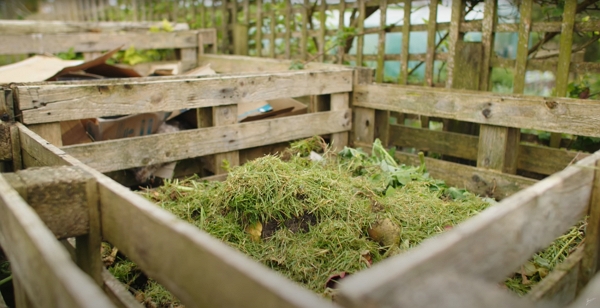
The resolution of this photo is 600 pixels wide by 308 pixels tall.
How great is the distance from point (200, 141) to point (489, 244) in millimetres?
2716

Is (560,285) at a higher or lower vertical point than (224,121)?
lower

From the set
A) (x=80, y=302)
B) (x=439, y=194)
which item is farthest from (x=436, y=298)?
(x=439, y=194)

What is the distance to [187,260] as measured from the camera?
4.30 feet

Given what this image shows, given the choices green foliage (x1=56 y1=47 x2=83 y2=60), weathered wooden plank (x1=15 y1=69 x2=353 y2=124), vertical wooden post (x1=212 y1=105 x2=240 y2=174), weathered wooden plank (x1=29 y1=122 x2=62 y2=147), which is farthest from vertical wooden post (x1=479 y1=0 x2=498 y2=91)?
green foliage (x1=56 y1=47 x2=83 y2=60)

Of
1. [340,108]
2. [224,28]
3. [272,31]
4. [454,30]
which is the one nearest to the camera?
[340,108]

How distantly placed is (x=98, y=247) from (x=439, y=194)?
7.97ft

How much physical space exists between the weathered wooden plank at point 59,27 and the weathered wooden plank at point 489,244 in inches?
246

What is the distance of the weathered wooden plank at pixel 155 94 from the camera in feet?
10.0

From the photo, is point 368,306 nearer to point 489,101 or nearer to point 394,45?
point 489,101

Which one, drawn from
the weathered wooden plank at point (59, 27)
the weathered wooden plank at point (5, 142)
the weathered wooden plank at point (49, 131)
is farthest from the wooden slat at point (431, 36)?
the weathered wooden plank at point (59, 27)

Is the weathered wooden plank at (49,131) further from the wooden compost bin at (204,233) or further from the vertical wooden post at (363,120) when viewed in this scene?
the vertical wooden post at (363,120)

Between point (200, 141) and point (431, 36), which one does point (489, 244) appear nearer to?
point (200, 141)

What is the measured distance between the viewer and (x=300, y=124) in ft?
14.1

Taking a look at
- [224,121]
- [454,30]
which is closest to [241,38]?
[454,30]
